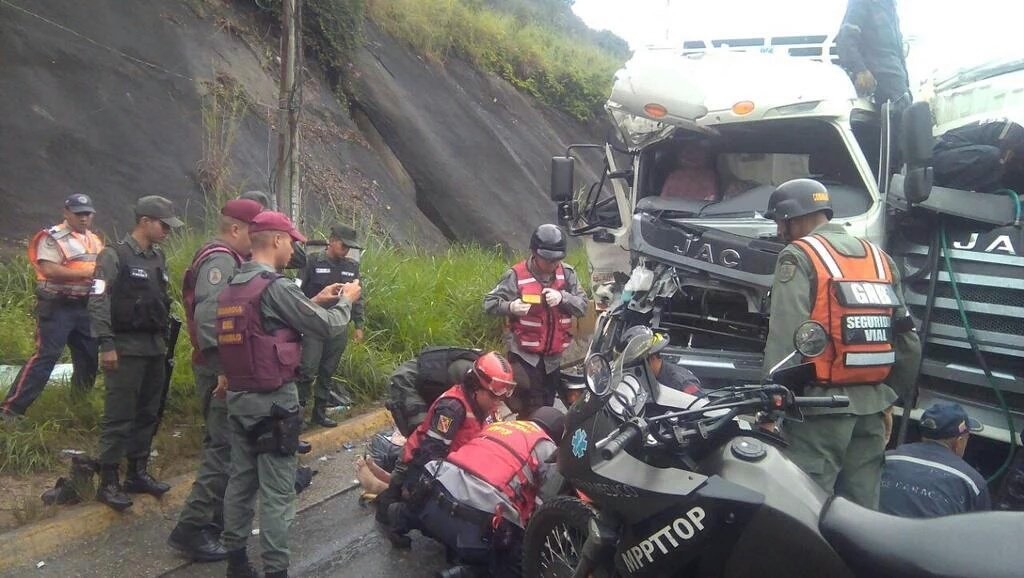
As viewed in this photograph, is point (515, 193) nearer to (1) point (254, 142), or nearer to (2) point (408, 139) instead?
(2) point (408, 139)

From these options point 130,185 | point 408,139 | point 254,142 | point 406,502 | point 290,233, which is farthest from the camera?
point 408,139

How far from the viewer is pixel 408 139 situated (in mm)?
13570

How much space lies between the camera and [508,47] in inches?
722

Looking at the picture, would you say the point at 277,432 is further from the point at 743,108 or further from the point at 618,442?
the point at 743,108

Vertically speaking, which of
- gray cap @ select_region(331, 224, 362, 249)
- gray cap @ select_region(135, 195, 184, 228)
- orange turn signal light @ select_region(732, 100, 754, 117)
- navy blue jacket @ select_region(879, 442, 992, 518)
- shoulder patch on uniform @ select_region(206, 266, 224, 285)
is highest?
orange turn signal light @ select_region(732, 100, 754, 117)

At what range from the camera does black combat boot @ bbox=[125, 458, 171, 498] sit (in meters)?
4.47

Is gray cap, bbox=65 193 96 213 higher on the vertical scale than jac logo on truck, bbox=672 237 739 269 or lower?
higher

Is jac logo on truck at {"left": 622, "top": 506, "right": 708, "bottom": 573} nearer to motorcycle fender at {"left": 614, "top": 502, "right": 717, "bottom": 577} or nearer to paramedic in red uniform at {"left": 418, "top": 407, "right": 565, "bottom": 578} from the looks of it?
motorcycle fender at {"left": 614, "top": 502, "right": 717, "bottom": 577}

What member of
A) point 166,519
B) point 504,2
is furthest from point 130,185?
point 504,2

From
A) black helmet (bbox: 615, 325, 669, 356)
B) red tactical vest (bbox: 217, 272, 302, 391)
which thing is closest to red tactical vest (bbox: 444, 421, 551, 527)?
black helmet (bbox: 615, 325, 669, 356)

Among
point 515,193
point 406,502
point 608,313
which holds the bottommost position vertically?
point 515,193

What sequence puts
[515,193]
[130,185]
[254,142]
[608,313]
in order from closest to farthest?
1. [608,313]
2. [130,185]
3. [254,142]
4. [515,193]

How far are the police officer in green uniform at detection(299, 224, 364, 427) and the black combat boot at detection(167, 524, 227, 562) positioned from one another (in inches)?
70.2

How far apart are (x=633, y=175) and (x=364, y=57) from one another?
29.1ft
